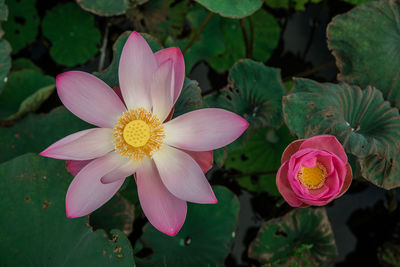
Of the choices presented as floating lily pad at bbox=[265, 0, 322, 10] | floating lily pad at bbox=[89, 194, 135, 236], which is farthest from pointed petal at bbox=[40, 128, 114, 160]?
floating lily pad at bbox=[265, 0, 322, 10]

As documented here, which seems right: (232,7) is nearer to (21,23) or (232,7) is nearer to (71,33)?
(71,33)

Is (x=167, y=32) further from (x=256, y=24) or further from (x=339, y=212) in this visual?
(x=339, y=212)

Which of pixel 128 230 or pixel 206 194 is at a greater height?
pixel 206 194

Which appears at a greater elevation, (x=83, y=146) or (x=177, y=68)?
(x=177, y=68)

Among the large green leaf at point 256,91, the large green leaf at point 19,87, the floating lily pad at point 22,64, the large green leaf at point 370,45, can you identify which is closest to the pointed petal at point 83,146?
the large green leaf at point 256,91

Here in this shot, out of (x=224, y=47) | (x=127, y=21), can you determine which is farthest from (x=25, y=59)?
(x=224, y=47)

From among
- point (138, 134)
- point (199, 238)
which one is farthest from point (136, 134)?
point (199, 238)

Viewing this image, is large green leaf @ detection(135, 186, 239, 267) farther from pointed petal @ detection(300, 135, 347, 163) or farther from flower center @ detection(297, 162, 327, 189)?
pointed petal @ detection(300, 135, 347, 163)
